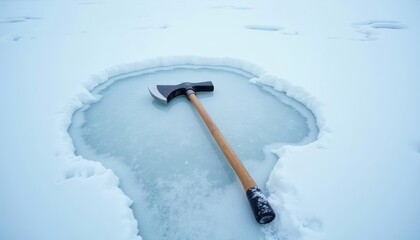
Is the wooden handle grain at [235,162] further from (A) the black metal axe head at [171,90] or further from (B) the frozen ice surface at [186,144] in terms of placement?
(A) the black metal axe head at [171,90]

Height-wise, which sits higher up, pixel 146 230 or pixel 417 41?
pixel 417 41

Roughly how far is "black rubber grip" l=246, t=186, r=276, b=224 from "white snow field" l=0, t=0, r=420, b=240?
3.2 inches

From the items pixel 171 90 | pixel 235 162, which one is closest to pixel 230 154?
pixel 235 162

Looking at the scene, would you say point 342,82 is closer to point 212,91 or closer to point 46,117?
point 212,91

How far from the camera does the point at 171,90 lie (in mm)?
2352

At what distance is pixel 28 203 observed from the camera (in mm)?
1299

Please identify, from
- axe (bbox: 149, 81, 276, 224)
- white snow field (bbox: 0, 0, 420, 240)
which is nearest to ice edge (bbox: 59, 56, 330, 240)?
white snow field (bbox: 0, 0, 420, 240)

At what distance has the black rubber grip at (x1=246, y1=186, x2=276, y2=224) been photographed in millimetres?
1196

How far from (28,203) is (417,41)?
4755mm

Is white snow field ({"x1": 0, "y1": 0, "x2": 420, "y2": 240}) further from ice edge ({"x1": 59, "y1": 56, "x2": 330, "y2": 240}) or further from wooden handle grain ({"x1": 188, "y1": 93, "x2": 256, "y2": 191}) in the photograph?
wooden handle grain ({"x1": 188, "y1": 93, "x2": 256, "y2": 191})

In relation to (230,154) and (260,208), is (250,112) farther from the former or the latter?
(260,208)

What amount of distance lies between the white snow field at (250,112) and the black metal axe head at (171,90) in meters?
0.11

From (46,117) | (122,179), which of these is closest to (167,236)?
(122,179)

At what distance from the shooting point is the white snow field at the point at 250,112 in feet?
4.05
